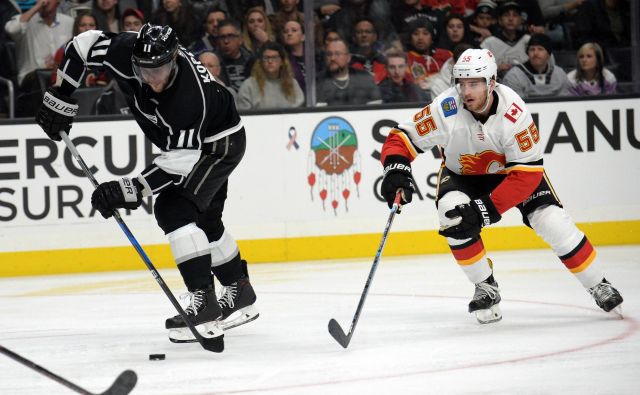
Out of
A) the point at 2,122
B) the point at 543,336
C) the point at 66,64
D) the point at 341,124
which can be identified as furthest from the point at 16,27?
the point at 543,336

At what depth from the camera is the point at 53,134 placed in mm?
4508

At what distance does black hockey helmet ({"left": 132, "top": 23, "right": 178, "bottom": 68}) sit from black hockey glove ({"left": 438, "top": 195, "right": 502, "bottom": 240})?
4.14 ft

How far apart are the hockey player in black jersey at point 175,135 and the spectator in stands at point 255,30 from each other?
276 cm

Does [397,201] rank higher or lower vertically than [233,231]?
higher

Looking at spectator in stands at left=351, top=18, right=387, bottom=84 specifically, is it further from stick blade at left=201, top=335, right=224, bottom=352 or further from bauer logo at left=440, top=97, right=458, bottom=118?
stick blade at left=201, top=335, right=224, bottom=352

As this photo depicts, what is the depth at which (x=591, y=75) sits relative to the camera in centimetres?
749

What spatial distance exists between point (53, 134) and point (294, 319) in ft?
4.22

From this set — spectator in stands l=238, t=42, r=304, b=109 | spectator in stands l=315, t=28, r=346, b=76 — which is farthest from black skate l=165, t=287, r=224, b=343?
spectator in stands l=315, t=28, r=346, b=76

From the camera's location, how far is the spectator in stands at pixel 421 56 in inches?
292

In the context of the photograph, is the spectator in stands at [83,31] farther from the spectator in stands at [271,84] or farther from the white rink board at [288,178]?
the spectator in stands at [271,84]

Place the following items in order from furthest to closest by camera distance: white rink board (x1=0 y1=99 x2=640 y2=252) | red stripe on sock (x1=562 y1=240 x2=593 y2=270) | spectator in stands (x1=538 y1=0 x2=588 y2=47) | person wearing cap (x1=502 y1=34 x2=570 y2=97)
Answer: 1. spectator in stands (x1=538 y1=0 x2=588 y2=47)
2. person wearing cap (x1=502 y1=34 x2=570 y2=97)
3. white rink board (x1=0 y1=99 x2=640 y2=252)
4. red stripe on sock (x1=562 y1=240 x2=593 y2=270)

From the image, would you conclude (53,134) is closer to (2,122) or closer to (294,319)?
(294,319)

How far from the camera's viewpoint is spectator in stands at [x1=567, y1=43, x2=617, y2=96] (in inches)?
293

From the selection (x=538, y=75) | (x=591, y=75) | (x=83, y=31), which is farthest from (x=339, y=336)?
(x=591, y=75)
